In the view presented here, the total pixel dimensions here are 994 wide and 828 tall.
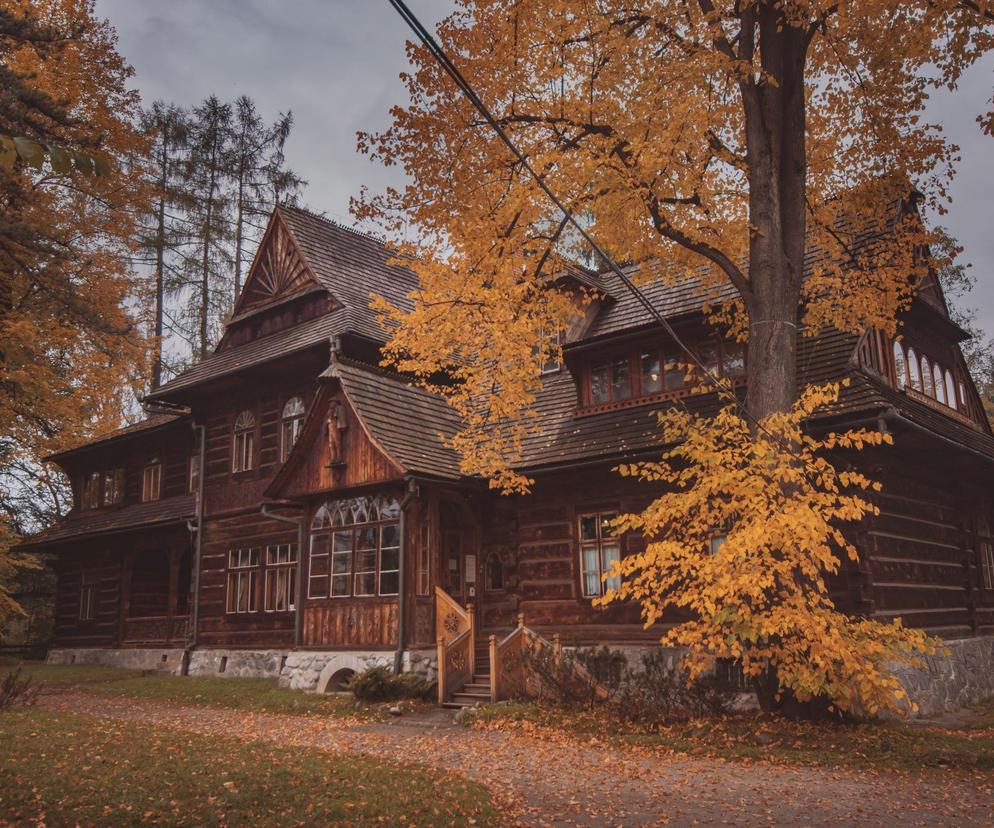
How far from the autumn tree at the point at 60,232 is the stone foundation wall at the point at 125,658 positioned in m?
4.57

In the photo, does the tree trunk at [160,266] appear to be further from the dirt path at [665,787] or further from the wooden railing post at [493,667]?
the dirt path at [665,787]

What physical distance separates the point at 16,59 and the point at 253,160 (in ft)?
62.8

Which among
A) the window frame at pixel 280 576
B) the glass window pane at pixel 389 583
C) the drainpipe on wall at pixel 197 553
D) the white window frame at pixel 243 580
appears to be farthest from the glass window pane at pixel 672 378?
the drainpipe on wall at pixel 197 553

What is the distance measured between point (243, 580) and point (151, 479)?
664 centimetres

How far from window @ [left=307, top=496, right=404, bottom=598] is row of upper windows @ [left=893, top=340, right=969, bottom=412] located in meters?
10.00

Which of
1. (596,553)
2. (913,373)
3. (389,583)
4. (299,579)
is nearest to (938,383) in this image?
(913,373)

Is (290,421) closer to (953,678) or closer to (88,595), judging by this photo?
(88,595)

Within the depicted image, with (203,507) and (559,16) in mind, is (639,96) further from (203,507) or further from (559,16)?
(203,507)

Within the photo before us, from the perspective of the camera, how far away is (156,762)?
29.5 feet

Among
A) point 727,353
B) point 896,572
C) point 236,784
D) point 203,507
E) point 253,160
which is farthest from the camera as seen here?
point 253,160

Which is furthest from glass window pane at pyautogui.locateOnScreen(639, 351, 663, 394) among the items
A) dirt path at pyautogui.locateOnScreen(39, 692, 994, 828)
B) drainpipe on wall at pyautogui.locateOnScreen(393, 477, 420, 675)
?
dirt path at pyautogui.locateOnScreen(39, 692, 994, 828)

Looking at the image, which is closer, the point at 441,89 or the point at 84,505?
the point at 441,89

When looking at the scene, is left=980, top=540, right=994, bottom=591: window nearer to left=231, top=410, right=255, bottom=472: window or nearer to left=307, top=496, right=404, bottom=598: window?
left=307, top=496, right=404, bottom=598: window

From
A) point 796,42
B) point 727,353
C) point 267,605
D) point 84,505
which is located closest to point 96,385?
point 267,605
